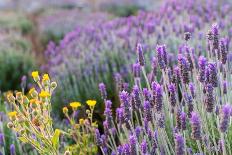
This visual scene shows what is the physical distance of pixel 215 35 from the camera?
6.97 feet

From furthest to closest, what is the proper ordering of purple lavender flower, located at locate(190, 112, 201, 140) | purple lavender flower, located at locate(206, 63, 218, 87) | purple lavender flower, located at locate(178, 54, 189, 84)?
purple lavender flower, located at locate(178, 54, 189, 84), purple lavender flower, located at locate(206, 63, 218, 87), purple lavender flower, located at locate(190, 112, 201, 140)

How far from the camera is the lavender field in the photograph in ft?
6.56

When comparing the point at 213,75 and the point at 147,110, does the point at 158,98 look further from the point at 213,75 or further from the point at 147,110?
the point at 213,75

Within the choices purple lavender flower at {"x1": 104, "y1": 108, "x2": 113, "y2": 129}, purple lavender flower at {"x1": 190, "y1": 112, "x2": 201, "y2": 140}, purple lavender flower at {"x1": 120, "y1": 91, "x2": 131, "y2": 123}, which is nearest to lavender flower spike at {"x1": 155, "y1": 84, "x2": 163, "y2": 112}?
purple lavender flower at {"x1": 120, "y1": 91, "x2": 131, "y2": 123}

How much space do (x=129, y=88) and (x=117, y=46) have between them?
1.16 m


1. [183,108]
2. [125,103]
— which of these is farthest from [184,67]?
[183,108]

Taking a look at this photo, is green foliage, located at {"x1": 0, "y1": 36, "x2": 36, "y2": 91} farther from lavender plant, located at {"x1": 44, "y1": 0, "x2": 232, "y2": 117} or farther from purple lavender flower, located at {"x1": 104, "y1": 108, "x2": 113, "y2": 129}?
purple lavender flower, located at {"x1": 104, "y1": 108, "x2": 113, "y2": 129}

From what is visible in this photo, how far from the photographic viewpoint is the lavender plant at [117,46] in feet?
13.3

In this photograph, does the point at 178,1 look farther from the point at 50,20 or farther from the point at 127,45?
the point at 50,20

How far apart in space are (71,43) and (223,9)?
1.85 m

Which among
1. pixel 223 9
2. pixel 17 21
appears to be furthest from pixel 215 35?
pixel 17 21

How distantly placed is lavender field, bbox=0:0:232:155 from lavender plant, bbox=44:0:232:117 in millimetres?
13

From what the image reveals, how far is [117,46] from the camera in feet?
15.0

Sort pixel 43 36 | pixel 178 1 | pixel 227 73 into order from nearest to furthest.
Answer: pixel 227 73, pixel 178 1, pixel 43 36
